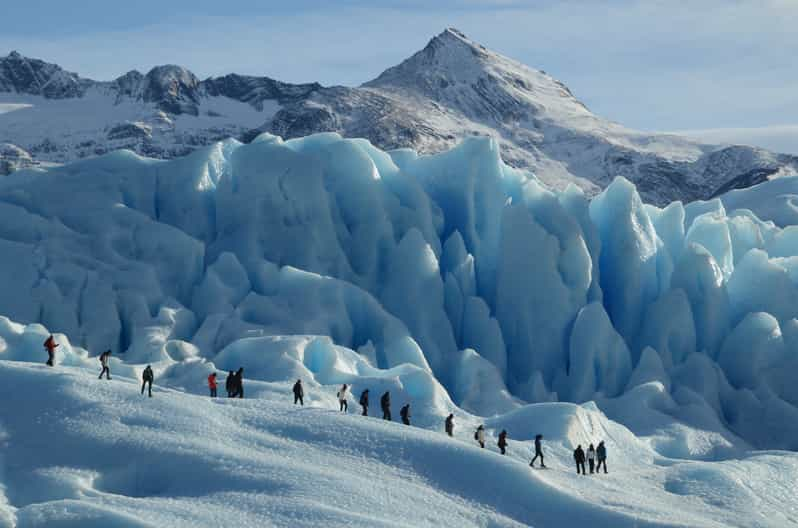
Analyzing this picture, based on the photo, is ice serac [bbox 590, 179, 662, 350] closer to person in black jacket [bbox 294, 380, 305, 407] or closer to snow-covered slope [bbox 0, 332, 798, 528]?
snow-covered slope [bbox 0, 332, 798, 528]

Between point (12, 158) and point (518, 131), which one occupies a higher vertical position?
point (518, 131)

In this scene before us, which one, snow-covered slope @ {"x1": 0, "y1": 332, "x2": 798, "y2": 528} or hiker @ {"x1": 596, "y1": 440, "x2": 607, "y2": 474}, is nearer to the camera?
snow-covered slope @ {"x1": 0, "y1": 332, "x2": 798, "y2": 528}

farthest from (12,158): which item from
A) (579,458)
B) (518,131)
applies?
(579,458)

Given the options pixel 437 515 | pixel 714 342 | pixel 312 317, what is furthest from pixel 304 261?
pixel 437 515

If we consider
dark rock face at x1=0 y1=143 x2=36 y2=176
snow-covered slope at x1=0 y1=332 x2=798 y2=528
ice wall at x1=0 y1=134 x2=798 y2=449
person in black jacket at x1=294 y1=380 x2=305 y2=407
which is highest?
dark rock face at x1=0 y1=143 x2=36 y2=176

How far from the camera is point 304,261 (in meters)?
59.4

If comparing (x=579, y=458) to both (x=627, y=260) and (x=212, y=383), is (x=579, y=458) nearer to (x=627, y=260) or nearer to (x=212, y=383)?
(x=212, y=383)

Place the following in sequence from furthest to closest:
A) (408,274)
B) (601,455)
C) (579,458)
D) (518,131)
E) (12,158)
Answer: (12,158) < (518,131) < (408,274) < (601,455) < (579,458)

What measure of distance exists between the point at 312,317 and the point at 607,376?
13405 mm

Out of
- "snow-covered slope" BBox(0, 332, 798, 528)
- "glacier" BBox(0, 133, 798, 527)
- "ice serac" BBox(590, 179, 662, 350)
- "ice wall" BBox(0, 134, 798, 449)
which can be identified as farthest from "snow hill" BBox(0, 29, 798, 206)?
"snow-covered slope" BBox(0, 332, 798, 528)

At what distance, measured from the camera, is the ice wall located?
55.1 meters

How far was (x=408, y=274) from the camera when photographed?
5934 centimetres

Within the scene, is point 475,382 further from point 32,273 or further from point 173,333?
point 32,273

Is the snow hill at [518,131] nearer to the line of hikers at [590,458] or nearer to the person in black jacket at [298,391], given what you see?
the line of hikers at [590,458]
